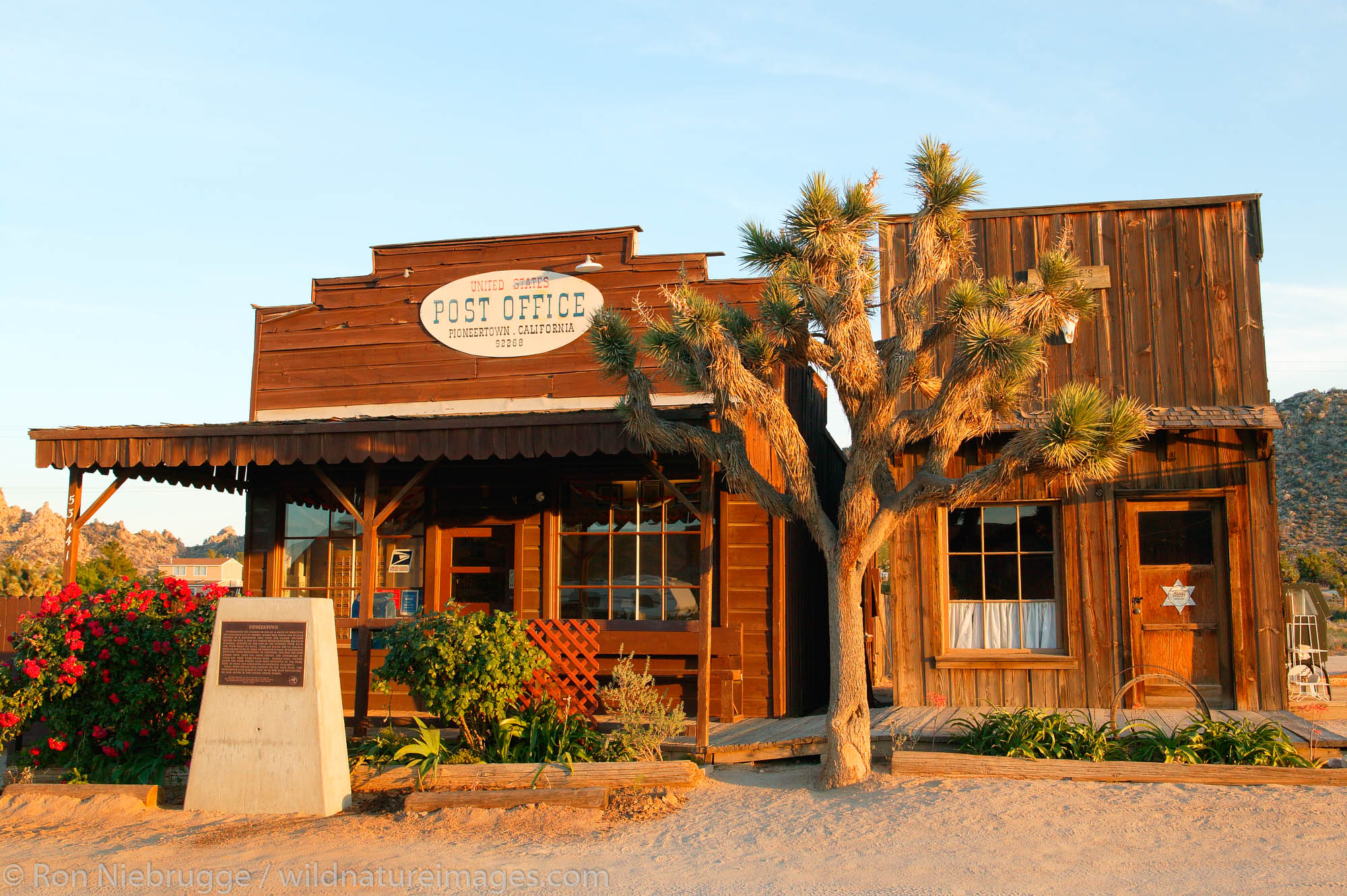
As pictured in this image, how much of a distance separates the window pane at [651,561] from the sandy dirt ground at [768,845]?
3584 mm

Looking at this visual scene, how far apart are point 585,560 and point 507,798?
4091 mm

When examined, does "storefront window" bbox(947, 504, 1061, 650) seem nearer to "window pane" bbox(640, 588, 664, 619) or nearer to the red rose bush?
"window pane" bbox(640, 588, 664, 619)

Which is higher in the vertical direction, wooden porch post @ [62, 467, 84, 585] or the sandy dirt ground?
wooden porch post @ [62, 467, 84, 585]

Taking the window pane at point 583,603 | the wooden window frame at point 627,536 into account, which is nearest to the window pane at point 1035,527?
the wooden window frame at point 627,536

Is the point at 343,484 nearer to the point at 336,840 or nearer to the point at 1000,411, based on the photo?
the point at 336,840

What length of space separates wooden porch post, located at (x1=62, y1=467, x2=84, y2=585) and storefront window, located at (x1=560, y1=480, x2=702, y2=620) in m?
4.65

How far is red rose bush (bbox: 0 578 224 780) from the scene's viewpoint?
7.75 meters

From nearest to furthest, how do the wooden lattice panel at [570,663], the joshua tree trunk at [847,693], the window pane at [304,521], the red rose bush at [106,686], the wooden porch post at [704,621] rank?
the joshua tree trunk at [847,693], the red rose bush at [106,686], the wooden porch post at [704,621], the wooden lattice panel at [570,663], the window pane at [304,521]

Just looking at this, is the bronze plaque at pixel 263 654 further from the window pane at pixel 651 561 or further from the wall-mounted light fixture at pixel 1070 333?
the wall-mounted light fixture at pixel 1070 333

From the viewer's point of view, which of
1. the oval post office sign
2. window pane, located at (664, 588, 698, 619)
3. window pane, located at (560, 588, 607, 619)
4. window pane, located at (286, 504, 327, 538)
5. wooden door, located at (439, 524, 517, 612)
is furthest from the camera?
window pane, located at (286, 504, 327, 538)

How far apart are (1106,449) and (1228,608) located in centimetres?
403

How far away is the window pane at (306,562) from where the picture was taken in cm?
1176

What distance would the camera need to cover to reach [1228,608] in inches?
362

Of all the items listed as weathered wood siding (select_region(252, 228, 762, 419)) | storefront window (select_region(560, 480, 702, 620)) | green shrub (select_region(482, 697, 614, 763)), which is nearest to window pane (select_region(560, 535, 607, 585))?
storefront window (select_region(560, 480, 702, 620))
